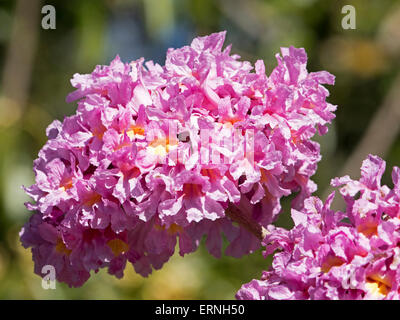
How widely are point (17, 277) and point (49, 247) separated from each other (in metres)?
1.50

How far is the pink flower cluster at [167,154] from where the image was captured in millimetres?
975

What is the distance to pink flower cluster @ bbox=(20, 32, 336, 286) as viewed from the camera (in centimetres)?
97

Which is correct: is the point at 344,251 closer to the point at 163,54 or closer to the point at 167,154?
the point at 167,154

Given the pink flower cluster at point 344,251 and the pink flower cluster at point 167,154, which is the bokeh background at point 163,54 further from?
the pink flower cluster at point 344,251

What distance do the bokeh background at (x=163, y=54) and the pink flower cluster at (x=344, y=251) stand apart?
1.64m

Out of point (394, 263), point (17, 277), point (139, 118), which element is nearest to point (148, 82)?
point (139, 118)

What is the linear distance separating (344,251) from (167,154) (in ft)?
0.94

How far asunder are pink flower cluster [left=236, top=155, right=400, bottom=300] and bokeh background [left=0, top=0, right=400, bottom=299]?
164 cm

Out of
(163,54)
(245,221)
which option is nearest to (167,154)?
(245,221)

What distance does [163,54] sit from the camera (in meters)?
2.78

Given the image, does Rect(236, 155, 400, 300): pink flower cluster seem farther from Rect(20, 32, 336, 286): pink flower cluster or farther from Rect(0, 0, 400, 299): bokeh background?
Rect(0, 0, 400, 299): bokeh background

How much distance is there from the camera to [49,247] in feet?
3.73

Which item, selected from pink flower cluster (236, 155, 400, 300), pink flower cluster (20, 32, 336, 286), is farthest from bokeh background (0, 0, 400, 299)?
pink flower cluster (236, 155, 400, 300)

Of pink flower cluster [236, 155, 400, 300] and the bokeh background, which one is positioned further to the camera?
Answer: the bokeh background
